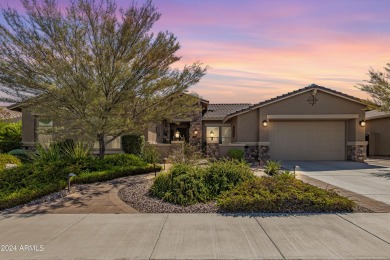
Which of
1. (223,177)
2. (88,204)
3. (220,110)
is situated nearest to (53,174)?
(88,204)

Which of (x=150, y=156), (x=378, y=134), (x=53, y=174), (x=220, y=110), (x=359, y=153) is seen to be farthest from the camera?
(x=220, y=110)

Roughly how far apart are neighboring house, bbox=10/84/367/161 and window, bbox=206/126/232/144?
15.5ft

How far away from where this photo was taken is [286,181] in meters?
8.20

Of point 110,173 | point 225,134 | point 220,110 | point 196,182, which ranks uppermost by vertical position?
point 220,110

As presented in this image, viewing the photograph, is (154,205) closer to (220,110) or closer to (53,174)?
(53,174)

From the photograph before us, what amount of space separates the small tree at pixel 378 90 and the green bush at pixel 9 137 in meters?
23.5

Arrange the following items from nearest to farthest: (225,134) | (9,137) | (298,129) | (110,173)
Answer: (110,173) → (298,129) → (9,137) → (225,134)

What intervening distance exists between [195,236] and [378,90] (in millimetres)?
16532

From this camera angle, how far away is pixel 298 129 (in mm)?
18562

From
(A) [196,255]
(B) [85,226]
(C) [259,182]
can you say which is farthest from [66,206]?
(C) [259,182]

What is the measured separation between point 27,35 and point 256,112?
1291cm

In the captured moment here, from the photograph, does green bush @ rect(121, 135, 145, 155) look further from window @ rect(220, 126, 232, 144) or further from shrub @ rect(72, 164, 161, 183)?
window @ rect(220, 126, 232, 144)

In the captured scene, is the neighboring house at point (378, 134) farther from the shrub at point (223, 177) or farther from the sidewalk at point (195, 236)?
the sidewalk at point (195, 236)

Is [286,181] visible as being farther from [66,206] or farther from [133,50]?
[133,50]
